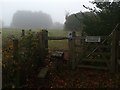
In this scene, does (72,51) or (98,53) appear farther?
(72,51)

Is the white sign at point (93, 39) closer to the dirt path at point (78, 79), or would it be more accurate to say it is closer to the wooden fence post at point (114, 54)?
the wooden fence post at point (114, 54)

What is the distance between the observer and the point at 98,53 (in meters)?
9.34

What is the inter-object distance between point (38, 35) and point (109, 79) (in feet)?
12.0

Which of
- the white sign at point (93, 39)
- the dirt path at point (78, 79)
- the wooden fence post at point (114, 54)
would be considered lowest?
the dirt path at point (78, 79)

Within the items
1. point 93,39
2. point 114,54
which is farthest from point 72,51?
point 114,54

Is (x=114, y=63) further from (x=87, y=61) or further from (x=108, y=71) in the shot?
(x=87, y=61)

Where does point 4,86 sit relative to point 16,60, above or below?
below

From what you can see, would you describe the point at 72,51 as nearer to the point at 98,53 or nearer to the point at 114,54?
the point at 98,53

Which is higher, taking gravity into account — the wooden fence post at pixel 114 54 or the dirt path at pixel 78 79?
the wooden fence post at pixel 114 54

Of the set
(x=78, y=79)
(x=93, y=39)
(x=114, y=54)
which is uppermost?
(x=93, y=39)

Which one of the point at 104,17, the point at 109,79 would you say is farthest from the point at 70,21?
the point at 109,79

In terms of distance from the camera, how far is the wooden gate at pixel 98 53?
9148 mm

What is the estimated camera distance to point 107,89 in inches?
281

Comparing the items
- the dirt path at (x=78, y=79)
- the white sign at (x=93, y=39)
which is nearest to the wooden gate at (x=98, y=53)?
the white sign at (x=93, y=39)
